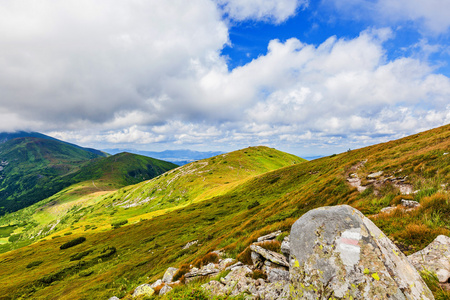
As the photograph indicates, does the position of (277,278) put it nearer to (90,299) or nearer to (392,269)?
(392,269)

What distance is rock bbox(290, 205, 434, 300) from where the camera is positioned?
522 centimetres

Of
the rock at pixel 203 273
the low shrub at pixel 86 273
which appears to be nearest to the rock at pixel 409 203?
the rock at pixel 203 273

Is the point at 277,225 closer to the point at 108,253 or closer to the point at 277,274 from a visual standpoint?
the point at 277,274

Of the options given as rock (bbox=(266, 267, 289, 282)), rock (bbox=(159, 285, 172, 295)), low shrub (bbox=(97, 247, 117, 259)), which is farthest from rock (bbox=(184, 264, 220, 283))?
low shrub (bbox=(97, 247, 117, 259))

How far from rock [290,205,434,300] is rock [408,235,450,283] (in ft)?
3.35

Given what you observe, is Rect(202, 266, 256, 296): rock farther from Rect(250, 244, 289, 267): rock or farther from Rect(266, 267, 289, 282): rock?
Rect(250, 244, 289, 267): rock

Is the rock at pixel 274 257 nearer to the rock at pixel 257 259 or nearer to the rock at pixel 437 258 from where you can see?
the rock at pixel 257 259

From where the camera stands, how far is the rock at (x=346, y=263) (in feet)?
17.1

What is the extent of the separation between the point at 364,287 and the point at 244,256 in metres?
8.80

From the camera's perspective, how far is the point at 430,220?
866 cm

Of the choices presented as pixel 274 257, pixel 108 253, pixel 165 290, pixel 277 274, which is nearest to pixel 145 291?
pixel 165 290

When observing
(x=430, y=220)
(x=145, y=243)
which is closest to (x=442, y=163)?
(x=430, y=220)

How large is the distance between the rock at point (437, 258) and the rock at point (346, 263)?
1020mm

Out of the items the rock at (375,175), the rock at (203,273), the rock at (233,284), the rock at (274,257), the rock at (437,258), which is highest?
the rock at (375,175)
